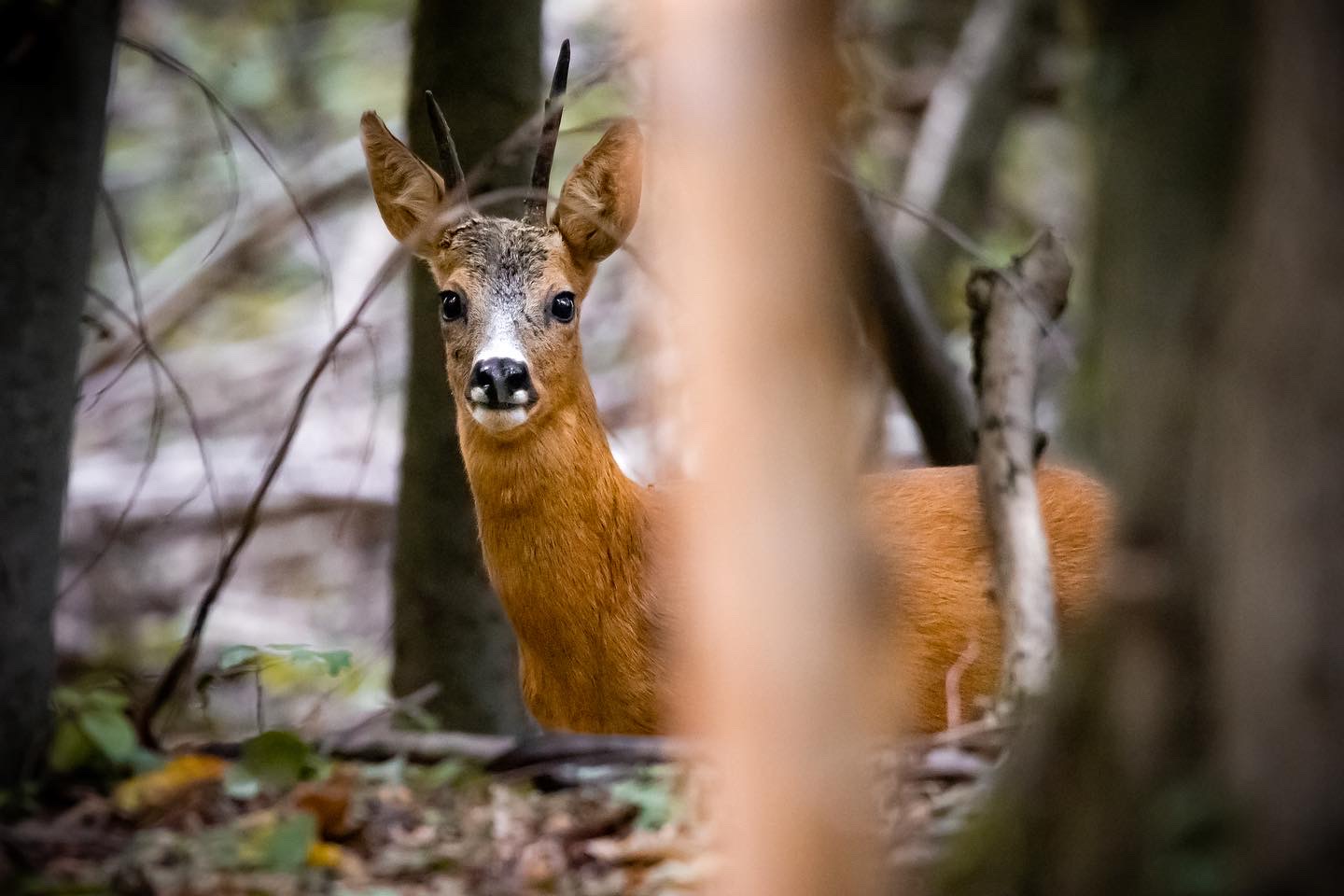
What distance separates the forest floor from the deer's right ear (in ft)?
5.94

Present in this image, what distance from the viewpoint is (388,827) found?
3396mm

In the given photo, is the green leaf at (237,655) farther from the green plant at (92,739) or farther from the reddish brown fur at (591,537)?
the reddish brown fur at (591,537)

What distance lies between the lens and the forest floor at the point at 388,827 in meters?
2.96

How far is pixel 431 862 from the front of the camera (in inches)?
128

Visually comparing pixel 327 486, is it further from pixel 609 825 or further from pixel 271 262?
pixel 609 825

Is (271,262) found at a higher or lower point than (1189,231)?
higher

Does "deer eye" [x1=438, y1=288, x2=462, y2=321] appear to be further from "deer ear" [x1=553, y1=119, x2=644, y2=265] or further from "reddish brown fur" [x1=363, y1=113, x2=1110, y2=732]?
A: "deer ear" [x1=553, y1=119, x2=644, y2=265]

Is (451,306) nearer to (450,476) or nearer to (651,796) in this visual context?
→ (450,476)

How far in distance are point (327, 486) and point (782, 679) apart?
6.84m

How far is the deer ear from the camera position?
184 inches

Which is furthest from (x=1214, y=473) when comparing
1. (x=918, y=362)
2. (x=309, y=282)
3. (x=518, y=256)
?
(x=309, y=282)

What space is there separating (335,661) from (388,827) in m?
0.43

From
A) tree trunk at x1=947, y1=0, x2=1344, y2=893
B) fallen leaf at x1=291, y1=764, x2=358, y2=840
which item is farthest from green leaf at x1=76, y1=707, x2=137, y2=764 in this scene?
tree trunk at x1=947, y1=0, x2=1344, y2=893

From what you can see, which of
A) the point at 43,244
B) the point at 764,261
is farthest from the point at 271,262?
the point at 764,261
